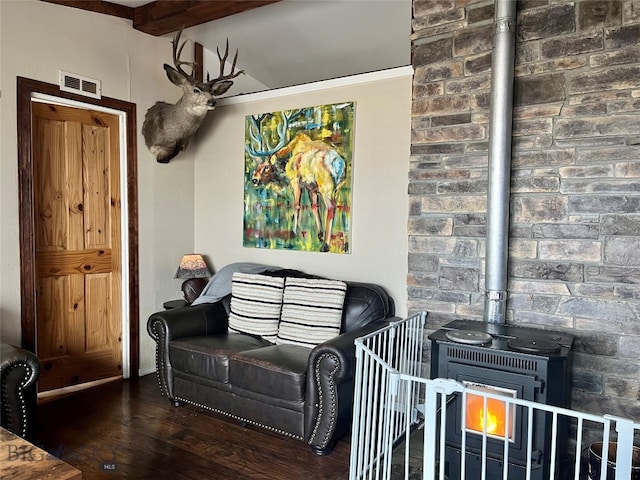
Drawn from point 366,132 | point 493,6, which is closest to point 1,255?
point 366,132

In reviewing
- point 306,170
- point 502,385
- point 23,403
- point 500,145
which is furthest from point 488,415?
point 23,403

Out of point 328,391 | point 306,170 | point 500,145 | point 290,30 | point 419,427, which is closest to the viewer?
point 500,145

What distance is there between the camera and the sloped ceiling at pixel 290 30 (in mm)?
3646

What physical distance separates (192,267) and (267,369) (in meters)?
1.53

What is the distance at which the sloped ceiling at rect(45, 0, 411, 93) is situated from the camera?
3646 mm

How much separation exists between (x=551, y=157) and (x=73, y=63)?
3197 mm

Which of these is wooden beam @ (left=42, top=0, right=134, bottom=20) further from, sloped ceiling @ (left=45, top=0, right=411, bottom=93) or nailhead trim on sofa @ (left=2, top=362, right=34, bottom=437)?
nailhead trim on sofa @ (left=2, top=362, right=34, bottom=437)

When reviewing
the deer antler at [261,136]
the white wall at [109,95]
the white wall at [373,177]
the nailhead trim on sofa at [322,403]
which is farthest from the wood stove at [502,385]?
the white wall at [109,95]

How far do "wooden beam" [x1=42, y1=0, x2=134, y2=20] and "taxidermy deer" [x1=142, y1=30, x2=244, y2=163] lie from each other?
1.41ft

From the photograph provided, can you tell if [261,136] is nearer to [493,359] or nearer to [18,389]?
[18,389]

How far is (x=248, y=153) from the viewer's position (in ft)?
13.5

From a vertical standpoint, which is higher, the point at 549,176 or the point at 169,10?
the point at 169,10

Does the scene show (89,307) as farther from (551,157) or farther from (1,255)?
(551,157)

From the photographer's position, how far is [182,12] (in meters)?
3.58
